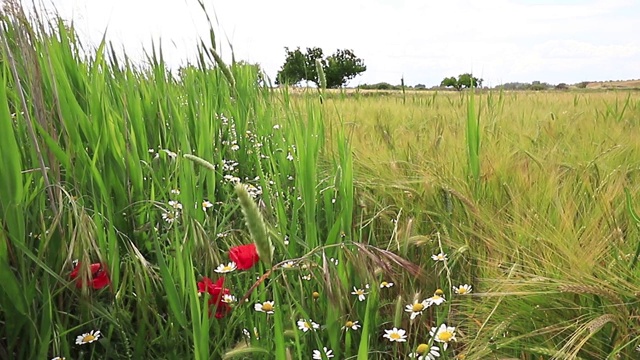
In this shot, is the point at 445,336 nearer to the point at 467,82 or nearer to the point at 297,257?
the point at 297,257

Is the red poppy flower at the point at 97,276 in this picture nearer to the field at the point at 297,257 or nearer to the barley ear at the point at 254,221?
the field at the point at 297,257

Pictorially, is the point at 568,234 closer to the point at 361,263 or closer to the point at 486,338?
the point at 486,338

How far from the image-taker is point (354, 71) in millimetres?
33875

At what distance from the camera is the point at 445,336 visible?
2.54ft

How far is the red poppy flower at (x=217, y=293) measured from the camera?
786 millimetres

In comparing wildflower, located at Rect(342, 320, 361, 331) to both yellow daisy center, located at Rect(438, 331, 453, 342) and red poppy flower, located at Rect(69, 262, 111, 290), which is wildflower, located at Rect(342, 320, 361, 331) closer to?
yellow daisy center, located at Rect(438, 331, 453, 342)

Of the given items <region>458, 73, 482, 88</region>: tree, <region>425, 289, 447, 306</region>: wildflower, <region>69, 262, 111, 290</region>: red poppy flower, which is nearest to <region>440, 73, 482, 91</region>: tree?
<region>458, 73, 482, 88</region>: tree

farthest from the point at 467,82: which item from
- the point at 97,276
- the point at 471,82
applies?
the point at 97,276

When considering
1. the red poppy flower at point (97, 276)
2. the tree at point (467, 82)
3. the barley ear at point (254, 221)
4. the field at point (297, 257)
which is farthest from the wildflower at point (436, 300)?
the tree at point (467, 82)

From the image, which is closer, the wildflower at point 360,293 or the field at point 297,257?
the field at point 297,257

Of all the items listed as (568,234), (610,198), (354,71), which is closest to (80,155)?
(568,234)

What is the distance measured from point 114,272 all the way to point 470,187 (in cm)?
86

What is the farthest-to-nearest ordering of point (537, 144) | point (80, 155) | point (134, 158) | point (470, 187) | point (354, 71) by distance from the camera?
point (354, 71), point (537, 144), point (470, 187), point (134, 158), point (80, 155)

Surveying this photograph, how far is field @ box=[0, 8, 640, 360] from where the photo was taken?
74 centimetres
